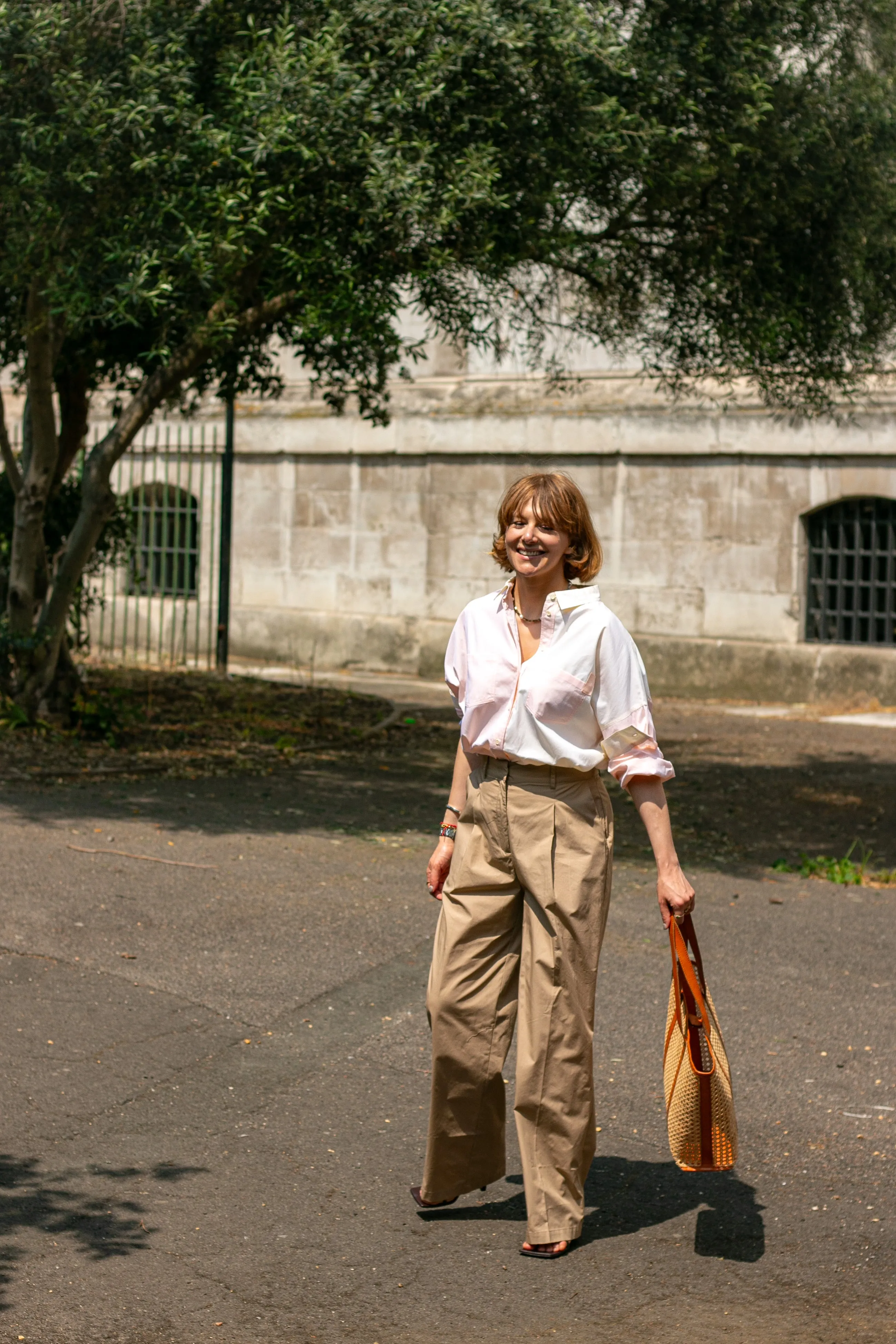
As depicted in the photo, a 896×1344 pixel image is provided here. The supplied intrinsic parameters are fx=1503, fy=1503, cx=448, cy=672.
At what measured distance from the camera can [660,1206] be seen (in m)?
3.99

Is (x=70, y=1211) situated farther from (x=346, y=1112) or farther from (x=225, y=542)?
(x=225, y=542)

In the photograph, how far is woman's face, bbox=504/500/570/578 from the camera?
3756 mm

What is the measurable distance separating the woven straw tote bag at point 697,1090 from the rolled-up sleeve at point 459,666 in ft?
2.55

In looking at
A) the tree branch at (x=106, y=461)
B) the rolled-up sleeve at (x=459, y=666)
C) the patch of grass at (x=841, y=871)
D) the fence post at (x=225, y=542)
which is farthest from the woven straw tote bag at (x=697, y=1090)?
the fence post at (x=225, y=542)

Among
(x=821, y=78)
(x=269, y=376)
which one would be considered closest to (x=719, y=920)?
(x=821, y=78)

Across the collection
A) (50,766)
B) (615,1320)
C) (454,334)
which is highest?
(454,334)

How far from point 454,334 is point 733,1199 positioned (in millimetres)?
5771

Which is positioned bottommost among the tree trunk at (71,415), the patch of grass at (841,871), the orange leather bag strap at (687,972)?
the patch of grass at (841,871)

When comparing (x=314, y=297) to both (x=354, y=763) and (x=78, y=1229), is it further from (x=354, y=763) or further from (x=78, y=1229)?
(x=78, y=1229)

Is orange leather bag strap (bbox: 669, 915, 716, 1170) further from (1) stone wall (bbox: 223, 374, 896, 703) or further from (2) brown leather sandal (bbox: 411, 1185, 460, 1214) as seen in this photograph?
(1) stone wall (bbox: 223, 374, 896, 703)

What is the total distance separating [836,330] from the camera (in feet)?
31.2

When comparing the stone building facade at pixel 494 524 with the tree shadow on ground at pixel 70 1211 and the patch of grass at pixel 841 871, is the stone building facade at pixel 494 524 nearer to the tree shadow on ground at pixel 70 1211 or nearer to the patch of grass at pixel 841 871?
the patch of grass at pixel 841 871

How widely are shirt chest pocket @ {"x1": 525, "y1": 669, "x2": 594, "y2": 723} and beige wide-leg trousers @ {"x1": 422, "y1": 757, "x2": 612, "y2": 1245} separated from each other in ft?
0.50

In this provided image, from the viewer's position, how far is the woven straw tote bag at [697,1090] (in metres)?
3.61
